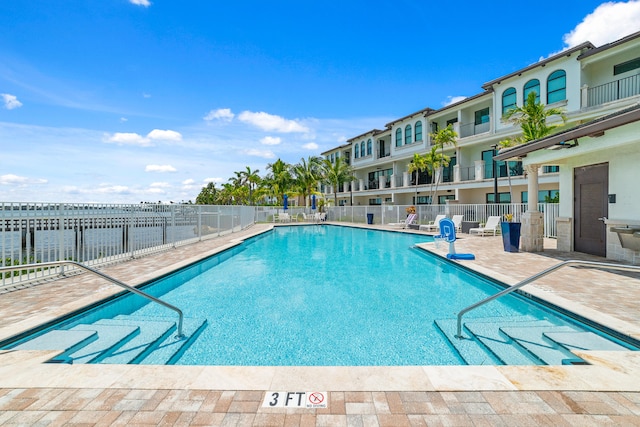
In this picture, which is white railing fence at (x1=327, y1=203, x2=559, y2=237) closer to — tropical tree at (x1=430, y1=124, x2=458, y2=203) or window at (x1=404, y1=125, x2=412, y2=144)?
tropical tree at (x1=430, y1=124, x2=458, y2=203)

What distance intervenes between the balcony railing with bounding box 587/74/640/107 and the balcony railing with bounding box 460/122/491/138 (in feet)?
21.0

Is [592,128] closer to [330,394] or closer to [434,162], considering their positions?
[330,394]

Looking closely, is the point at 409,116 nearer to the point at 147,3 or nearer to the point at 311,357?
the point at 147,3

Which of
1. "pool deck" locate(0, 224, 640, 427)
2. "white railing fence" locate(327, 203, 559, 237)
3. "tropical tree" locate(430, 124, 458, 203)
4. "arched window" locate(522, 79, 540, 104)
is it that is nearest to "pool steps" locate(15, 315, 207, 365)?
"pool deck" locate(0, 224, 640, 427)

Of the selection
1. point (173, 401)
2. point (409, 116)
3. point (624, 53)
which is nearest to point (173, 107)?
point (173, 401)

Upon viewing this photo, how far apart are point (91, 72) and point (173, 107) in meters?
6.62

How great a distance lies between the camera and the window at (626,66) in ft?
50.8

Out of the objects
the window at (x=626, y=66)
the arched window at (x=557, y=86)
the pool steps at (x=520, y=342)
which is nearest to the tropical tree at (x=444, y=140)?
the arched window at (x=557, y=86)

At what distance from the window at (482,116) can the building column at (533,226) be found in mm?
15043

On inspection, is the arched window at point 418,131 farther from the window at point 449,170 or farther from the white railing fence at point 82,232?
the white railing fence at point 82,232

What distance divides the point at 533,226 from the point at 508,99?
14.4 m

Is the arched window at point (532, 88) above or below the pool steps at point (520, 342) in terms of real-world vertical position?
above

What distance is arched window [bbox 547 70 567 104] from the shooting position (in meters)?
17.7

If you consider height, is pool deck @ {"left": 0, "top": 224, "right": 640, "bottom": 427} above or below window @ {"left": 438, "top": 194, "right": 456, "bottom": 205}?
below
